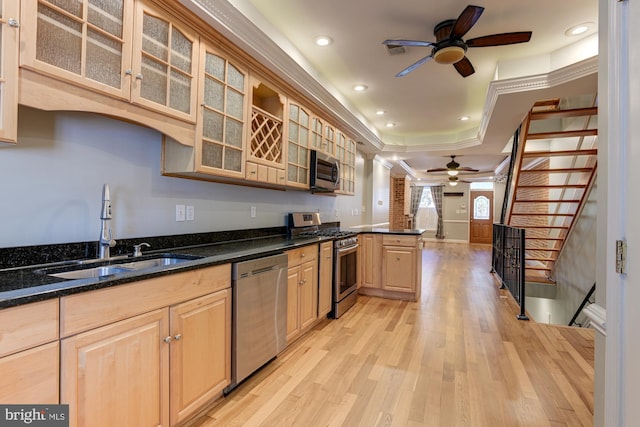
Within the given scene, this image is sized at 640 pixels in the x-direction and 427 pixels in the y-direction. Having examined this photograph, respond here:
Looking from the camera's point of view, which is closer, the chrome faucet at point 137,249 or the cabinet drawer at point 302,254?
the chrome faucet at point 137,249

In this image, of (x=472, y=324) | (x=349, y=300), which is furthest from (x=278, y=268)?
(x=472, y=324)

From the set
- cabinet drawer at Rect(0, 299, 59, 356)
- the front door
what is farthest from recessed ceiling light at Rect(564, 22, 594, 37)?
the front door

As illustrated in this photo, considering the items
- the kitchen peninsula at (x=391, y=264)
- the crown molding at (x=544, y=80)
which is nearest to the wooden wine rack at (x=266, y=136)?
the kitchen peninsula at (x=391, y=264)

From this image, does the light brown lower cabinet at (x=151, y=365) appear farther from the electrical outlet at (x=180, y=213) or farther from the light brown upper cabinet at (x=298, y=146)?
the light brown upper cabinet at (x=298, y=146)

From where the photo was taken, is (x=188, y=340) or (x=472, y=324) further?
(x=472, y=324)

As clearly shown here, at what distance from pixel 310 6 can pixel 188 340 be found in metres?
2.48

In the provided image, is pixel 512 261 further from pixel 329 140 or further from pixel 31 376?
pixel 31 376

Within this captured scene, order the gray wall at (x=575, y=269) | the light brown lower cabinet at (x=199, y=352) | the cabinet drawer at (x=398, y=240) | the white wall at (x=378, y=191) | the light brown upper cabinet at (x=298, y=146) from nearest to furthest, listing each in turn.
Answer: the light brown lower cabinet at (x=199, y=352) < the light brown upper cabinet at (x=298, y=146) < the cabinet drawer at (x=398, y=240) < the gray wall at (x=575, y=269) < the white wall at (x=378, y=191)

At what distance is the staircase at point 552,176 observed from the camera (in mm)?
3923

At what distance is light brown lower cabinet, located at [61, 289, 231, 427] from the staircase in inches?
154

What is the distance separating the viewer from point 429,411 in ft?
6.29

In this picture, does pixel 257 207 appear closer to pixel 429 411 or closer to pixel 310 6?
pixel 310 6

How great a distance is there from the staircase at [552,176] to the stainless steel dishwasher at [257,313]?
336cm

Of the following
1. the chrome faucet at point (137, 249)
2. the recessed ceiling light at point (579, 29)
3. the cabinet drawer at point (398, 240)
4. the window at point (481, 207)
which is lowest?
the cabinet drawer at point (398, 240)
